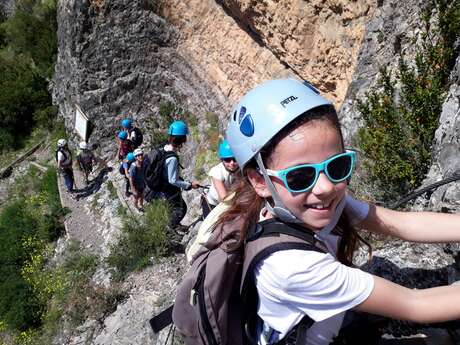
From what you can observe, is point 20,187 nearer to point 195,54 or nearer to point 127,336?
point 195,54

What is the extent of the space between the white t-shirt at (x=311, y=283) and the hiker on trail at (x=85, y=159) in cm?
1373

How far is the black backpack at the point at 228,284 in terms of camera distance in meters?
1.73

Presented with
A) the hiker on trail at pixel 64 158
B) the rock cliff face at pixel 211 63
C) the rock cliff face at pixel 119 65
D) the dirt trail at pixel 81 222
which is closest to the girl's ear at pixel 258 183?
the rock cliff face at pixel 211 63

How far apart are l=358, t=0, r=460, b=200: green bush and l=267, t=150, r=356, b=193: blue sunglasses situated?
318 cm

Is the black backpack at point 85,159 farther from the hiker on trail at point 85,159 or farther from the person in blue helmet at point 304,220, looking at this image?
the person in blue helmet at point 304,220

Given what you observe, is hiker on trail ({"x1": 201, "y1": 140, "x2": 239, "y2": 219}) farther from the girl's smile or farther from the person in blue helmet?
the girl's smile

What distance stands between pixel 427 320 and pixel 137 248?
26.4 ft

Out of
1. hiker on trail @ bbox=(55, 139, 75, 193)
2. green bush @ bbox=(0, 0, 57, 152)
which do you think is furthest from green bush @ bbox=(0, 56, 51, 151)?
hiker on trail @ bbox=(55, 139, 75, 193)

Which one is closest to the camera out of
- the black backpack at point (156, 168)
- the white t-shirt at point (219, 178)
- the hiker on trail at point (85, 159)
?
the white t-shirt at point (219, 178)

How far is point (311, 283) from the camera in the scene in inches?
62.5

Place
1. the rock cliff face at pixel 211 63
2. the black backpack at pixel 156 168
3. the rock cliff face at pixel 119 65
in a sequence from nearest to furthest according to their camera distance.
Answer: the rock cliff face at pixel 211 63, the black backpack at pixel 156 168, the rock cliff face at pixel 119 65

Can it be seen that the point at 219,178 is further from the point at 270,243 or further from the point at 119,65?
the point at 119,65

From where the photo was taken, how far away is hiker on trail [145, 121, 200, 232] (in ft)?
20.0

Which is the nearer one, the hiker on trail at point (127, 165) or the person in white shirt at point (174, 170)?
the person in white shirt at point (174, 170)
